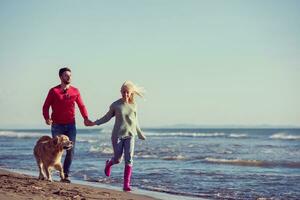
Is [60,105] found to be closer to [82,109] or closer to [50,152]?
[82,109]

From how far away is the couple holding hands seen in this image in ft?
23.5

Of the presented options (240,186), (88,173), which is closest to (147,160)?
(88,173)

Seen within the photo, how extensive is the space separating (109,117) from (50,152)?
3.68 ft

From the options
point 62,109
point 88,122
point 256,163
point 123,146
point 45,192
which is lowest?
point 256,163

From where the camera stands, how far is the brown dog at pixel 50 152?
7.45 metres

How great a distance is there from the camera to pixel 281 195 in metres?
8.20

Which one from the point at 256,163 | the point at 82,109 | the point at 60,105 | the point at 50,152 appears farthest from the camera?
the point at 256,163

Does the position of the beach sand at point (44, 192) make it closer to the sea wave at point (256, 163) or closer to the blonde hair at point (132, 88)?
the blonde hair at point (132, 88)

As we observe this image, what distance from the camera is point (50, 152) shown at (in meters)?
7.53

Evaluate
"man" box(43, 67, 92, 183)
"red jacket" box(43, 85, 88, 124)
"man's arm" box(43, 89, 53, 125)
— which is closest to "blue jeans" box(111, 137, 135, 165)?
"man" box(43, 67, 92, 183)

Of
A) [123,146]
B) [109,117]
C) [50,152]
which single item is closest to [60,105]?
[50,152]

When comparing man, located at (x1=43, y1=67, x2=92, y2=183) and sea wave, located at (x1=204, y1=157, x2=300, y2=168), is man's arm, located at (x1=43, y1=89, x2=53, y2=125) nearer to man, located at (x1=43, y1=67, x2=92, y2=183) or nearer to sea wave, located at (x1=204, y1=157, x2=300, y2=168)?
man, located at (x1=43, y1=67, x2=92, y2=183)

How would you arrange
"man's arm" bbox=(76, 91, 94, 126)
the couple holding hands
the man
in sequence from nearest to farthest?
1. the couple holding hands
2. the man
3. "man's arm" bbox=(76, 91, 94, 126)

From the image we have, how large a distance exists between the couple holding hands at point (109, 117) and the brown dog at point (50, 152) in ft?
0.90
